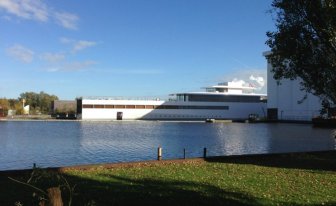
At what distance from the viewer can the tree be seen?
1862 centimetres

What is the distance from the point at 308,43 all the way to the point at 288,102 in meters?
110

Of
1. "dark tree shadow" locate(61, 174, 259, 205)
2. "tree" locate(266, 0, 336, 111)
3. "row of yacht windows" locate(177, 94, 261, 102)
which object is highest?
"row of yacht windows" locate(177, 94, 261, 102)

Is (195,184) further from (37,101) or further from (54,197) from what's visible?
(37,101)

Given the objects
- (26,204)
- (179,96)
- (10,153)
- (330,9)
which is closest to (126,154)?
(10,153)

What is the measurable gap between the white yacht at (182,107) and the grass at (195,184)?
382 ft

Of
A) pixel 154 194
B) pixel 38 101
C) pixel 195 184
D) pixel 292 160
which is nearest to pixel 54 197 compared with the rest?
pixel 154 194

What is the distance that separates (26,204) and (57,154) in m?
23.1

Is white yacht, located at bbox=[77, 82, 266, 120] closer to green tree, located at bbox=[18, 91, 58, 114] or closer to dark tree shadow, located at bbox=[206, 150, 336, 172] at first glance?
green tree, located at bbox=[18, 91, 58, 114]

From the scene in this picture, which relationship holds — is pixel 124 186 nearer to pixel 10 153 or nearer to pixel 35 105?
pixel 10 153

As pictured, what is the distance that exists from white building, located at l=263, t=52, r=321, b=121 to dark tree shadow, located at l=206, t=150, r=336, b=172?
313 feet

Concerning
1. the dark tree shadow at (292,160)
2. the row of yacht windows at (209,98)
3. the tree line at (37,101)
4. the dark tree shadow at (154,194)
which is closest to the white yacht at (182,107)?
the row of yacht windows at (209,98)

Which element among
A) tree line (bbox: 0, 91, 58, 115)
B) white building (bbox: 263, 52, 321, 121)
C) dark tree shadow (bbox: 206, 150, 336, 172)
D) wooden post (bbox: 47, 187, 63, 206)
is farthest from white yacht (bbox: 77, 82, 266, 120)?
wooden post (bbox: 47, 187, 63, 206)

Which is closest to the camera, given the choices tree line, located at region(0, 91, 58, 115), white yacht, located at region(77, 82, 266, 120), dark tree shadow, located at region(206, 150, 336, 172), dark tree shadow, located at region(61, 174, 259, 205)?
dark tree shadow, located at region(61, 174, 259, 205)

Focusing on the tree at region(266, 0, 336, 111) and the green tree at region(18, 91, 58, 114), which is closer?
the tree at region(266, 0, 336, 111)
